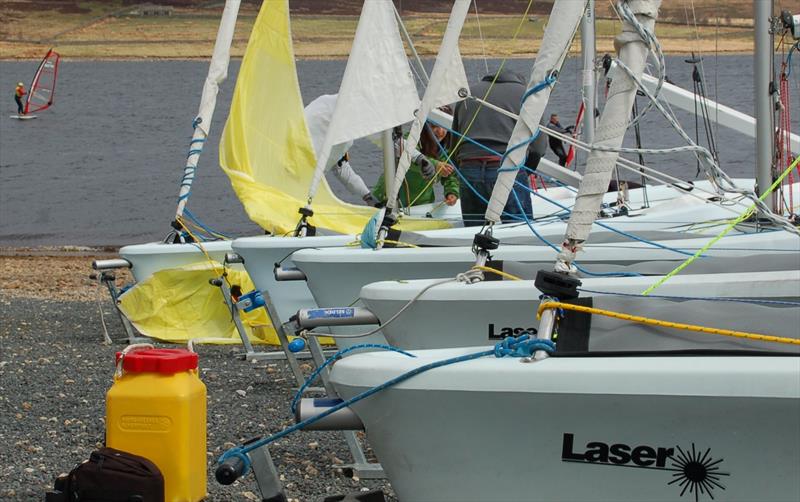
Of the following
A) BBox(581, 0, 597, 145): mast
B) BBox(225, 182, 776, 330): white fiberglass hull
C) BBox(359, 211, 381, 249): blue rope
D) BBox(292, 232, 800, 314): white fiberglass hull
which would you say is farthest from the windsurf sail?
BBox(292, 232, 800, 314): white fiberglass hull

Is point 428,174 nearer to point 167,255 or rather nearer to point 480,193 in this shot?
point 480,193

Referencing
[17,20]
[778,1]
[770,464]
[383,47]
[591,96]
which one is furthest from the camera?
[17,20]

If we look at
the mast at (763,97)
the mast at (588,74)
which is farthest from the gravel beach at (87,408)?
the mast at (588,74)

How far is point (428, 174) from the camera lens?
10.7m

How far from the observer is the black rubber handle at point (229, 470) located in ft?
13.0

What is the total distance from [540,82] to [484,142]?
15.0ft

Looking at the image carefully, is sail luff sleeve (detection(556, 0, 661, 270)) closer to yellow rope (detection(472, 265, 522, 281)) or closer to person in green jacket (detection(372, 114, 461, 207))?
yellow rope (detection(472, 265, 522, 281))

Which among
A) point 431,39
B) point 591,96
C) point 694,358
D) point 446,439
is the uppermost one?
point 431,39

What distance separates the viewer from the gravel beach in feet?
19.4

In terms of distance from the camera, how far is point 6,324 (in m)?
11.4

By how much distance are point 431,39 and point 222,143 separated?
92.4 meters

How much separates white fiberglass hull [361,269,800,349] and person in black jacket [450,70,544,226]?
11.6 feet

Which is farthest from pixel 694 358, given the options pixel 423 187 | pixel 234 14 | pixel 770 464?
pixel 234 14

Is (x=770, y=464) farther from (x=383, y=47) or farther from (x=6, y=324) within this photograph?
(x=6, y=324)
